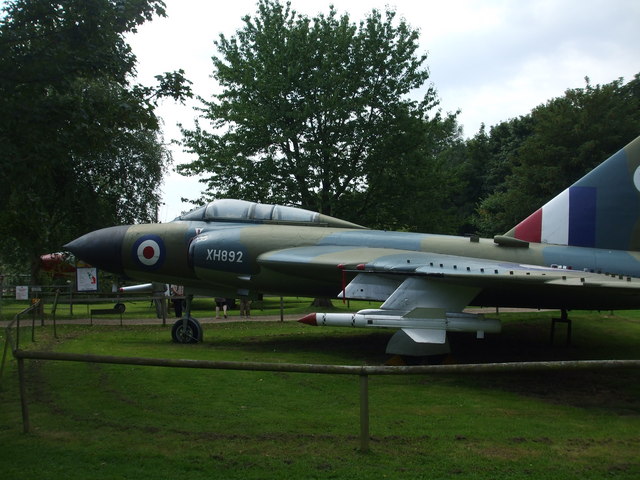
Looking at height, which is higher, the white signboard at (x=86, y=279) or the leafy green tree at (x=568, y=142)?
the leafy green tree at (x=568, y=142)

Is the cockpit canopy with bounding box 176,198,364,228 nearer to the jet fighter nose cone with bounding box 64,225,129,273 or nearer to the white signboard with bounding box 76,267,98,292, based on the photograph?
the jet fighter nose cone with bounding box 64,225,129,273

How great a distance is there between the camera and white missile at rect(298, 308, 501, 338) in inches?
364

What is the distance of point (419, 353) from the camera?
957cm

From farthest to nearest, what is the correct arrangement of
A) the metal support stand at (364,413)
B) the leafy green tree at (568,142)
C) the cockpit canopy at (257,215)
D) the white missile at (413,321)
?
1. the leafy green tree at (568,142)
2. the cockpit canopy at (257,215)
3. the white missile at (413,321)
4. the metal support stand at (364,413)

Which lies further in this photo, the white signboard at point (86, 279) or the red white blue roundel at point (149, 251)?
the white signboard at point (86, 279)

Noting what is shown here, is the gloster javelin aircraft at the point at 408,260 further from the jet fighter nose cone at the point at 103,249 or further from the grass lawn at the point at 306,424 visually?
the grass lawn at the point at 306,424

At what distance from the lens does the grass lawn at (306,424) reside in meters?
4.89

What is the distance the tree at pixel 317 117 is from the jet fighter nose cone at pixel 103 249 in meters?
12.2

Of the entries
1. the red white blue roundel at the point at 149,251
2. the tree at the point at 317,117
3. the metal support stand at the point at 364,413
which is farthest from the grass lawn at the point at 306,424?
the tree at the point at 317,117

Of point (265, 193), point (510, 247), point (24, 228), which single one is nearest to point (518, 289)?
point (510, 247)

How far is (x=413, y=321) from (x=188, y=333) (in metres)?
5.80

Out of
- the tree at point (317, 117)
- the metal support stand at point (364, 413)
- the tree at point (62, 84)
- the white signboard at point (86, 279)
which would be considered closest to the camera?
the metal support stand at point (364, 413)

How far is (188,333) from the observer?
41.9 feet

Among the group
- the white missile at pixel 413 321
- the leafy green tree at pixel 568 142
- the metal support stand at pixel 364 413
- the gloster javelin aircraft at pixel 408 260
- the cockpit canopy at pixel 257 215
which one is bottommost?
the metal support stand at pixel 364 413
